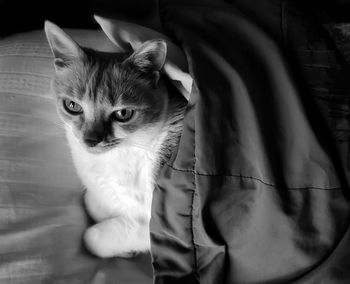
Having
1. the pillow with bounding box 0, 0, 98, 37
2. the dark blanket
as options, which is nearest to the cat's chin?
the dark blanket

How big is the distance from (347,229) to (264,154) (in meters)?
0.25

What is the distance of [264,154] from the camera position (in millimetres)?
802

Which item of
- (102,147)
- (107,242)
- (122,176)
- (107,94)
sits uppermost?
(107,94)

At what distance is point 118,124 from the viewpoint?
0.88m

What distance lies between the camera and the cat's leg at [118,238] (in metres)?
0.98

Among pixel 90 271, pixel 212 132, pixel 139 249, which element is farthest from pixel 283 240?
pixel 90 271

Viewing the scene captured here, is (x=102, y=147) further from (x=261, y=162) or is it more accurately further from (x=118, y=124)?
(x=261, y=162)

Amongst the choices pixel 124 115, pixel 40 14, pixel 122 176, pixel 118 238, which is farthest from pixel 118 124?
pixel 40 14

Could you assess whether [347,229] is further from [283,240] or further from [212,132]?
[212,132]

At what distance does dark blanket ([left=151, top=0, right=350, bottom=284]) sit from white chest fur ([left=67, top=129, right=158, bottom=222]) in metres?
0.08

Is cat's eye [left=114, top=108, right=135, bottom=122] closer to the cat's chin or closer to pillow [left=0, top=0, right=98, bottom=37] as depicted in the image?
the cat's chin

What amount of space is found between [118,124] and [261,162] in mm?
328

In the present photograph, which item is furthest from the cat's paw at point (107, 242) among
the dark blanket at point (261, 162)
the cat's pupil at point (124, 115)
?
the cat's pupil at point (124, 115)

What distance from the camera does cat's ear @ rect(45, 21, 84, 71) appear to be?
848 mm
